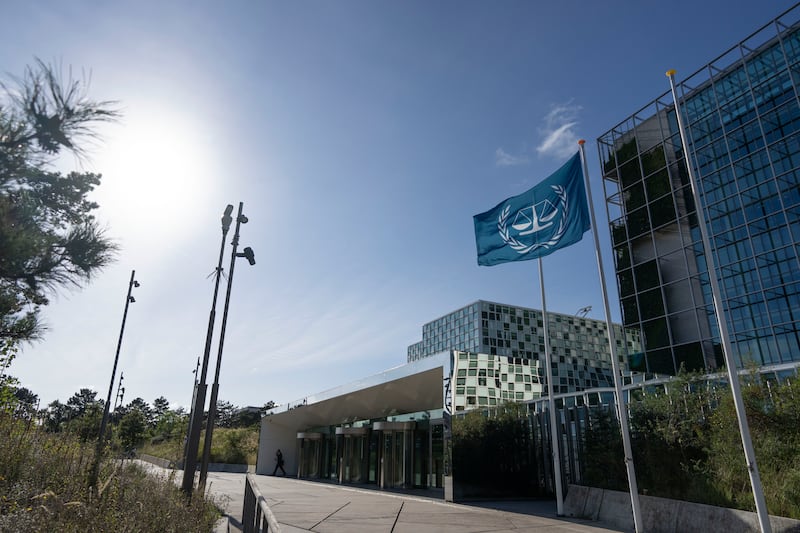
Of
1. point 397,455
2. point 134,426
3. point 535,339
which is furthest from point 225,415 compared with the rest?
point 397,455

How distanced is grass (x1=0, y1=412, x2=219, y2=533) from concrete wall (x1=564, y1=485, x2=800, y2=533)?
322 inches

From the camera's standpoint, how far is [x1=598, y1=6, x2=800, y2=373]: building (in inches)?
1150

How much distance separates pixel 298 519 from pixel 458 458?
5.71 m

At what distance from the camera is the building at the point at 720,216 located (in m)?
29.2

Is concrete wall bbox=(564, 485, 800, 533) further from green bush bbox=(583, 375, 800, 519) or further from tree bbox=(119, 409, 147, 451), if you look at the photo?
tree bbox=(119, 409, 147, 451)

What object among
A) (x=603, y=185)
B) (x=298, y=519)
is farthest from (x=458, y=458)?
(x=603, y=185)

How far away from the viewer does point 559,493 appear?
1141 centimetres

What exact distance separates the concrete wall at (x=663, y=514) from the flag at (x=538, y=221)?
5427mm

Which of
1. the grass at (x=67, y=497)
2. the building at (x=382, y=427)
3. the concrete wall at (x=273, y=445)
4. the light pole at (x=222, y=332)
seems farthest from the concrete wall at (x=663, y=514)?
the concrete wall at (x=273, y=445)

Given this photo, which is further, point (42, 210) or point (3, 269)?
point (42, 210)

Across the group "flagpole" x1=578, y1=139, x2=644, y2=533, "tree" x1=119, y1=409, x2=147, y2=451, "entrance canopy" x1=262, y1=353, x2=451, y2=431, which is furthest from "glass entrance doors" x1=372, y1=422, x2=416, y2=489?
"tree" x1=119, y1=409, x2=147, y2=451

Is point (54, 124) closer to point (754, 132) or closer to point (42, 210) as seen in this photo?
point (42, 210)

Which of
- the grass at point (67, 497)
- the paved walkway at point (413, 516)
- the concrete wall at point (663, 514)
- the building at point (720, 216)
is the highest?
the building at point (720, 216)

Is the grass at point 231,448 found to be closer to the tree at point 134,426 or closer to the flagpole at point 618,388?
the tree at point 134,426
